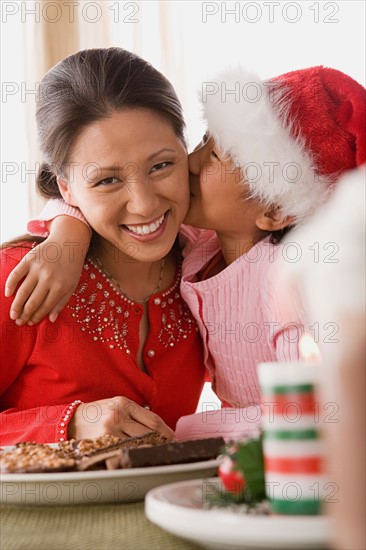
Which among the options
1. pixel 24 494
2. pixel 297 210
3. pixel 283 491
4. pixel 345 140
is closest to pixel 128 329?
pixel 297 210

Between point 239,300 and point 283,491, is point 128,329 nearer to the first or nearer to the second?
point 239,300

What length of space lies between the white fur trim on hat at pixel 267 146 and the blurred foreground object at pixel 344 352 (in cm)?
93

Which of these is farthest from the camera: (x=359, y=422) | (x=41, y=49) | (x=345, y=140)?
(x=41, y=49)

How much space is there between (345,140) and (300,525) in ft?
3.10

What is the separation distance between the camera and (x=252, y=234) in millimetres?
1517

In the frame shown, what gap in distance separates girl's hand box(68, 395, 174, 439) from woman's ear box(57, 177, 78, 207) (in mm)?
456

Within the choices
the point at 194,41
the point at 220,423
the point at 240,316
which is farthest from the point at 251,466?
the point at 194,41

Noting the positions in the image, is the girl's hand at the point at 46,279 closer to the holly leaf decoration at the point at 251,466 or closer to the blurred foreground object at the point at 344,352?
the holly leaf decoration at the point at 251,466

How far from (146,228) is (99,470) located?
2.12ft

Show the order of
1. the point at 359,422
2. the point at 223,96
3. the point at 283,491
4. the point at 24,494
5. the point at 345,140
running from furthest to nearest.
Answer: the point at 223,96 → the point at 345,140 → the point at 24,494 → the point at 283,491 → the point at 359,422

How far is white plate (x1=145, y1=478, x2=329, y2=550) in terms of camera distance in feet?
1.75

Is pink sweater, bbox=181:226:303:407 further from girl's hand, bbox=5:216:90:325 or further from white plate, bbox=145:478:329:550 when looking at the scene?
white plate, bbox=145:478:329:550

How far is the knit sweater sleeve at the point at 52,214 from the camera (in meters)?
1.52

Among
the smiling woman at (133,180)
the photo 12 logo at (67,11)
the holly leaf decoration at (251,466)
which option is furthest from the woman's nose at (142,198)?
the photo 12 logo at (67,11)
